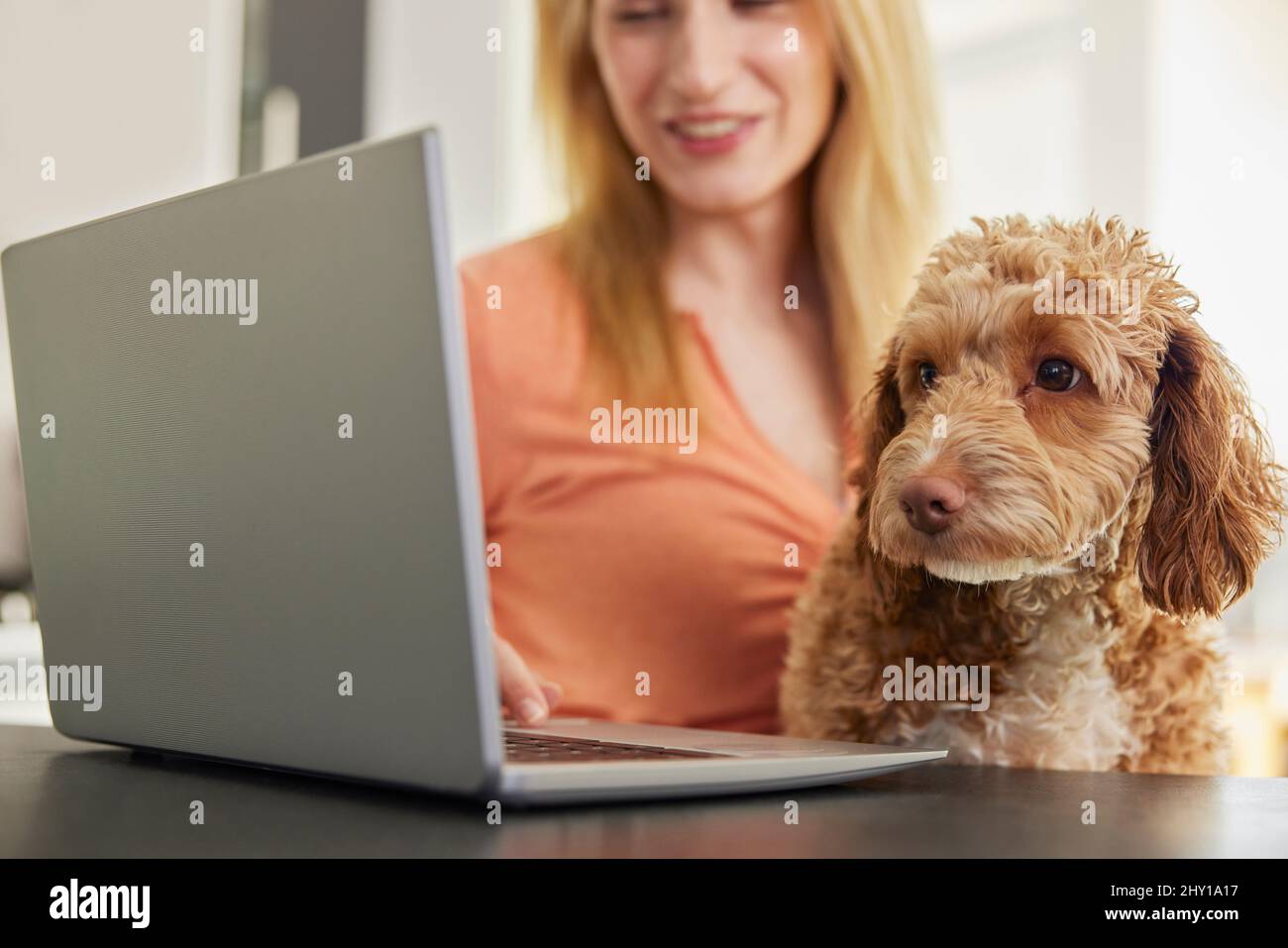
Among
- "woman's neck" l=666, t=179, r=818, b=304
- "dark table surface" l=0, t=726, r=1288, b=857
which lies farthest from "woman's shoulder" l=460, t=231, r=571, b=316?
"dark table surface" l=0, t=726, r=1288, b=857

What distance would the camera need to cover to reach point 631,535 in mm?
1512

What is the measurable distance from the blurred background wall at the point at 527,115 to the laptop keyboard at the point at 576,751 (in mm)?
1159

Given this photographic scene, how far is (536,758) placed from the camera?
2.21 feet

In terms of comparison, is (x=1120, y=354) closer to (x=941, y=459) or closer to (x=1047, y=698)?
(x=941, y=459)

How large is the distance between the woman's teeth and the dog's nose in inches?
29.6

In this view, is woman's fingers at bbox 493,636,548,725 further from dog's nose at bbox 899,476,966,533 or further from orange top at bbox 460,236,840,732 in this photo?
orange top at bbox 460,236,840,732

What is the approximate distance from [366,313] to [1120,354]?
2.16 feet

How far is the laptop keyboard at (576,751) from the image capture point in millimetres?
682

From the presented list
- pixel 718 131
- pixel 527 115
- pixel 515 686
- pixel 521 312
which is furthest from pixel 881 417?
pixel 527 115

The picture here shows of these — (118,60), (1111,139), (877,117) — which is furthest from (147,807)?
(1111,139)

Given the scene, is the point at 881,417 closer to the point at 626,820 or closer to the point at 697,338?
the point at 697,338

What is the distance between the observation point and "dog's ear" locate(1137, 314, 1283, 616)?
0.95 metres

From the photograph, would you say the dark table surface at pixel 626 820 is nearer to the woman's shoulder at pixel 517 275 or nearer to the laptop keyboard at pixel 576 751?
the laptop keyboard at pixel 576 751

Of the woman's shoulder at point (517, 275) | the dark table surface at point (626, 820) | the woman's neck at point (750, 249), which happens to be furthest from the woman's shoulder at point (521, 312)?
the dark table surface at point (626, 820)
